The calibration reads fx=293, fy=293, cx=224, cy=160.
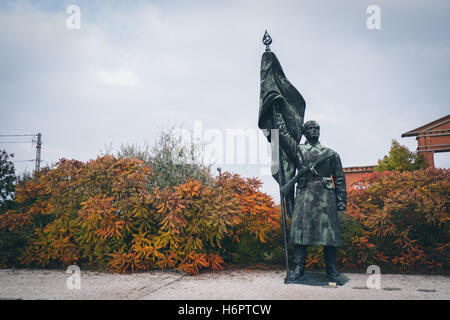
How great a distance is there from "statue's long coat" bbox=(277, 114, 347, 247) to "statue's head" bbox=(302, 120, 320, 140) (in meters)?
0.12

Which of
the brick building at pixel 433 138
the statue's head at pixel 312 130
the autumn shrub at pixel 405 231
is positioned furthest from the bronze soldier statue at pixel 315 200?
the brick building at pixel 433 138

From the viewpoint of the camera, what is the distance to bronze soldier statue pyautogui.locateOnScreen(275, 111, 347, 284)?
4172 millimetres

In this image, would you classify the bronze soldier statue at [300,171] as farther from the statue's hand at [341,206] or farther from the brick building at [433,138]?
the brick building at [433,138]

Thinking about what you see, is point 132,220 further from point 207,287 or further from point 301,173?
point 301,173

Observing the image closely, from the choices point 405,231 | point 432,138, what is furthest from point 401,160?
point 405,231

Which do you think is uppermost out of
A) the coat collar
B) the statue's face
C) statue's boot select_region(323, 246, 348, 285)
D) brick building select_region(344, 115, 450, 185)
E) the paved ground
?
brick building select_region(344, 115, 450, 185)

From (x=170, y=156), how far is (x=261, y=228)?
561 centimetres

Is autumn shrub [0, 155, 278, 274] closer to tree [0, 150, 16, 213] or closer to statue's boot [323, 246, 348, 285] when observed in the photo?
statue's boot [323, 246, 348, 285]

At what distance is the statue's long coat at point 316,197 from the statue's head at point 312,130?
12 cm

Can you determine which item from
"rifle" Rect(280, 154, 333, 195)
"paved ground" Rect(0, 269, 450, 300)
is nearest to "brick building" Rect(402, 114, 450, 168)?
"paved ground" Rect(0, 269, 450, 300)

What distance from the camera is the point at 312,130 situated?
4.50m

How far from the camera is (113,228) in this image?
5102mm
